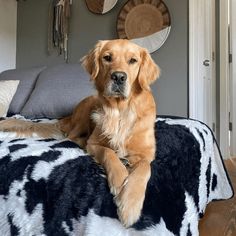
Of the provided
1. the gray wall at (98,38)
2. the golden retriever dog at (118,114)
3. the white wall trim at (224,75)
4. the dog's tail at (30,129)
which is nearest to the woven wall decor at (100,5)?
the gray wall at (98,38)

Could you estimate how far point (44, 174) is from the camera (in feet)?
2.64

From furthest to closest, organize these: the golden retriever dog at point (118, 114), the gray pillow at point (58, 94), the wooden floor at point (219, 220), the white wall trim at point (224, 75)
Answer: the white wall trim at point (224, 75), the gray pillow at point (58, 94), the wooden floor at point (219, 220), the golden retriever dog at point (118, 114)

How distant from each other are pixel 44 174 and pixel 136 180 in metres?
0.26

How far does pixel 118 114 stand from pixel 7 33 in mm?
2361

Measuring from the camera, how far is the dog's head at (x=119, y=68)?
117 centimetres

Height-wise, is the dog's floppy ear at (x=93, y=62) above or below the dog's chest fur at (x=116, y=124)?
above

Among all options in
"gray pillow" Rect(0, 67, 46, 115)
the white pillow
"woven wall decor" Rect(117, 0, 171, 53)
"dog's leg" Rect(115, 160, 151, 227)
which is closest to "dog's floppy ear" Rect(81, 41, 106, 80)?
"dog's leg" Rect(115, 160, 151, 227)

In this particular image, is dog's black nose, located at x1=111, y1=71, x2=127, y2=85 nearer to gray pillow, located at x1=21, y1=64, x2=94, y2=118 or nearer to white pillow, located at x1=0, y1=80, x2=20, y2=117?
gray pillow, located at x1=21, y1=64, x2=94, y2=118

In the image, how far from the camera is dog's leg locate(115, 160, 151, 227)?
2.29ft

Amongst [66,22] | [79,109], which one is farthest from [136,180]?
[66,22]

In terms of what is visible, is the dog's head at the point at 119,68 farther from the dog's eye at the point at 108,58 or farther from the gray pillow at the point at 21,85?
the gray pillow at the point at 21,85

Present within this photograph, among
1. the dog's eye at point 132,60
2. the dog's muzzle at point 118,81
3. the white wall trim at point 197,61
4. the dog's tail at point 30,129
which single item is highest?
the white wall trim at point 197,61

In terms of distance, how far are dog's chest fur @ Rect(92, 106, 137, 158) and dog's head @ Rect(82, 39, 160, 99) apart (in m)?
0.07

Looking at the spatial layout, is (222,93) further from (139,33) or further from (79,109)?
(79,109)
